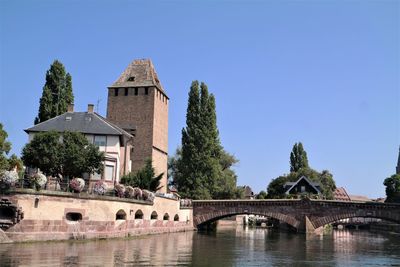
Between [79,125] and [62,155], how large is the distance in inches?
408

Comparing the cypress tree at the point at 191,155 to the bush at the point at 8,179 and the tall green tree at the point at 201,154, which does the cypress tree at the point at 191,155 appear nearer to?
the tall green tree at the point at 201,154

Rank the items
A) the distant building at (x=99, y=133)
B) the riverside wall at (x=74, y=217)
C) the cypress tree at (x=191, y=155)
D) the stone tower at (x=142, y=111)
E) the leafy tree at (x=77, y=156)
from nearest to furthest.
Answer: the riverside wall at (x=74, y=217) < the leafy tree at (x=77, y=156) < the distant building at (x=99, y=133) < the cypress tree at (x=191, y=155) < the stone tower at (x=142, y=111)

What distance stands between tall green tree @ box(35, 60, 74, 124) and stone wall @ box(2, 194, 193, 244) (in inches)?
787

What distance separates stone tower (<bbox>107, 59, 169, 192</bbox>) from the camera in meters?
60.6

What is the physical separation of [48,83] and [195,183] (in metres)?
21.3

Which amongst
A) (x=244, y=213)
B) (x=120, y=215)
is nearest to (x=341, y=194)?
(x=244, y=213)

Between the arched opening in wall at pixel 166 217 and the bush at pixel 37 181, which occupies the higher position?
the bush at pixel 37 181

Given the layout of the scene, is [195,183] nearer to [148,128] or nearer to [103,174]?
[148,128]

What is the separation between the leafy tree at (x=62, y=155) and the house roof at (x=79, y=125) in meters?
7.68

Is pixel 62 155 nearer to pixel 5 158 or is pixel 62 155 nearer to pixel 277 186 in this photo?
pixel 5 158

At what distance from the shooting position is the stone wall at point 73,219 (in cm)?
2698

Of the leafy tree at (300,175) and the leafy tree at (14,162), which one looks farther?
the leafy tree at (300,175)

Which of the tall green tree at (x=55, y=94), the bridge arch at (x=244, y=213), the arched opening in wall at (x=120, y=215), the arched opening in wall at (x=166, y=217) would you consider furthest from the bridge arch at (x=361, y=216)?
the tall green tree at (x=55, y=94)

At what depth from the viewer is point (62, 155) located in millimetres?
37344
